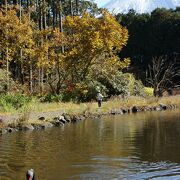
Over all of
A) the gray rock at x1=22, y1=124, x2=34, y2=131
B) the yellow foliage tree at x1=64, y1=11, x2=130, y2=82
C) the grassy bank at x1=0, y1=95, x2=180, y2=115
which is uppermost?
the yellow foliage tree at x1=64, y1=11, x2=130, y2=82

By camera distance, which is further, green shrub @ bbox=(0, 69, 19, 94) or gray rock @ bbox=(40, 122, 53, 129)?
green shrub @ bbox=(0, 69, 19, 94)

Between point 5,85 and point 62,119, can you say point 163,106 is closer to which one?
point 62,119

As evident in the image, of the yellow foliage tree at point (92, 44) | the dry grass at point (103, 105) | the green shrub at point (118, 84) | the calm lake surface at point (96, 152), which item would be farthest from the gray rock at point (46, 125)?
the green shrub at point (118, 84)

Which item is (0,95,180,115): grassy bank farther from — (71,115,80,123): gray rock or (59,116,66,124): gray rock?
(59,116,66,124): gray rock

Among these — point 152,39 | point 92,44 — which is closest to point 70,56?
point 92,44

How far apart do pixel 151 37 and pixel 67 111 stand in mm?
30507

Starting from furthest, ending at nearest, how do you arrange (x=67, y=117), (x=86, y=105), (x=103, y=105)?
1. (x=103, y=105)
2. (x=86, y=105)
3. (x=67, y=117)

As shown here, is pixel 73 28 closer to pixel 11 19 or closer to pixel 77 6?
pixel 11 19

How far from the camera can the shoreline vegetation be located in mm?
20812

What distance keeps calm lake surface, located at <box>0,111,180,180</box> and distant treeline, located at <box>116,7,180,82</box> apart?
3109cm

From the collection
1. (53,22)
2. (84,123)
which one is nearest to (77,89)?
(84,123)

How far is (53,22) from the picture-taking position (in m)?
53.7

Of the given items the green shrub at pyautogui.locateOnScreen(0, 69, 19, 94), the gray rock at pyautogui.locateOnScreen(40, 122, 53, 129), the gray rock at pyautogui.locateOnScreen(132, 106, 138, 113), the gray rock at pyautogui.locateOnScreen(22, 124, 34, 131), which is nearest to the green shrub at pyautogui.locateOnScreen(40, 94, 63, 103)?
the green shrub at pyautogui.locateOnScreen(0, 69, 19, 94)

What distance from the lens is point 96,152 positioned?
14438 mm
